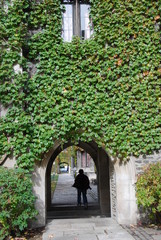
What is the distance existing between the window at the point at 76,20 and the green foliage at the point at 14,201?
3.77 meters

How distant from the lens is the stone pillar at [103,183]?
10242mm

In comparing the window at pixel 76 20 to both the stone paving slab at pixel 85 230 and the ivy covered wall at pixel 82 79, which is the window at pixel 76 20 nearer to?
the ivy covered wall at pixel 82 79

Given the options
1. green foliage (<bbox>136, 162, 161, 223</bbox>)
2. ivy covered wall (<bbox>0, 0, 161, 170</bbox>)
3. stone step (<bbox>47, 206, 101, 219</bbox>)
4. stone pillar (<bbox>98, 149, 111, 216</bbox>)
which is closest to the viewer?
green foliage (<bbox>136, 162, 161, 223</bbox>)

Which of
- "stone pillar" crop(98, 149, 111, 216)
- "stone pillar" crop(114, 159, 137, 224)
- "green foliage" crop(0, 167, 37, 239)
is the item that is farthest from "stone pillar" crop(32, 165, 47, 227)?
"stone pillar" crop(98, 149, 111, 216)

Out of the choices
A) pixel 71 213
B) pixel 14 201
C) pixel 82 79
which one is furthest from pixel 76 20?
pixel 71 213

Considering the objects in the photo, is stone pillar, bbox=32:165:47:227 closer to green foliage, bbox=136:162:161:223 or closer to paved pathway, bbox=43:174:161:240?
paved pathway, bbox=43:174:161:240

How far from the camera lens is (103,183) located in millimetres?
10430

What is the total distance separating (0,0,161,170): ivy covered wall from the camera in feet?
22.5

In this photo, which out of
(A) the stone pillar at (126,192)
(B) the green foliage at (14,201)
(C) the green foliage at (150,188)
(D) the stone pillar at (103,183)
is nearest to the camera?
(B) the green foliage at (14,201)

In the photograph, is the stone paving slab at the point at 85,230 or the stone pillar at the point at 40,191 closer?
the stone paving slab at the point at 85,230

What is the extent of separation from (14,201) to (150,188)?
9.15ft

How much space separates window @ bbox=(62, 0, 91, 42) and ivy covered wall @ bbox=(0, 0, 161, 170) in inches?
14.0

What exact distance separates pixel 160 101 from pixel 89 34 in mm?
2506

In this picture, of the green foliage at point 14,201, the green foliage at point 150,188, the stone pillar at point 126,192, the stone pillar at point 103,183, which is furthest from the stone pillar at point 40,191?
the stone pillar at point 103,183
